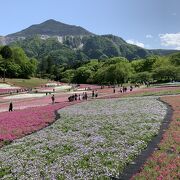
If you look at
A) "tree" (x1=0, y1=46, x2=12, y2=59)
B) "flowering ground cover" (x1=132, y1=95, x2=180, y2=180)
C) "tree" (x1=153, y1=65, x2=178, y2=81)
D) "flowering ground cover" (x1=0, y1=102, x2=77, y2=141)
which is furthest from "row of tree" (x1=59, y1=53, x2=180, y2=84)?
"flowering ground cover" (x1=132, y1=95, x2=180, y2=180)

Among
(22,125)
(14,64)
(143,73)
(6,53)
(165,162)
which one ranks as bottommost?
(22,125)

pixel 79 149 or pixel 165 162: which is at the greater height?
pixel 165 162

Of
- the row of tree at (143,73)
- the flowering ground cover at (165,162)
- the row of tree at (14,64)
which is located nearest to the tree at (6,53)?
the row of tree at (14,64)

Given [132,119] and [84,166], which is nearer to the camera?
[84,166]

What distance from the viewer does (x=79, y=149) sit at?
2298 cm

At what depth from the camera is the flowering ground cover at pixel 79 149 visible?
18406 mm

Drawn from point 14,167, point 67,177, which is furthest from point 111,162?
point 14,167

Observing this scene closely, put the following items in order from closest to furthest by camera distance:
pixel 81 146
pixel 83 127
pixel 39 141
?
1. pixel 81 146
2. pixel 39 141
3. pixel 83 127

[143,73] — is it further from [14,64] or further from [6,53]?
[6,53]

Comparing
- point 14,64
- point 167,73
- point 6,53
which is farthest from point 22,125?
point 6,53

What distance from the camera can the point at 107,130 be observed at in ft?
96.9

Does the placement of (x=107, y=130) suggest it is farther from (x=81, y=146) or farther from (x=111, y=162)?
(x=111, y=162)

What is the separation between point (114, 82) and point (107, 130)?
138051 millimetres

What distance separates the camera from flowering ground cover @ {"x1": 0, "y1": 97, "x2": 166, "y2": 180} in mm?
18406
